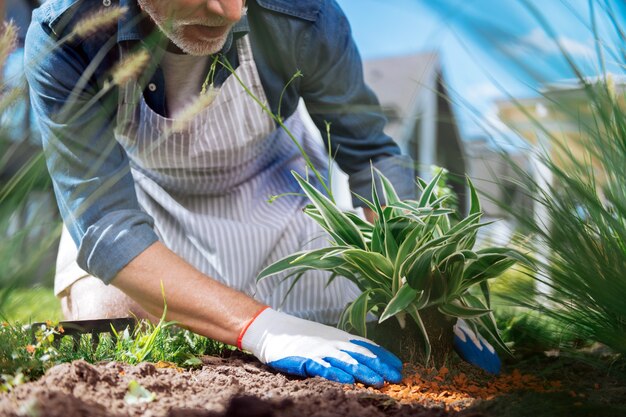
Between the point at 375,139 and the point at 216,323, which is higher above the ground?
the point at 375,139

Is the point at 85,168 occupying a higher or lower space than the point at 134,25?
lower

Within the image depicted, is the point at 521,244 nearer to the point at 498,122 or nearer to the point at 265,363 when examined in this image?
the point at 498,122

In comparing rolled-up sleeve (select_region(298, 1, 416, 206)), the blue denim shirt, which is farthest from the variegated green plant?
rolled-up sleeve (select_region(298, 1, 416, 206))

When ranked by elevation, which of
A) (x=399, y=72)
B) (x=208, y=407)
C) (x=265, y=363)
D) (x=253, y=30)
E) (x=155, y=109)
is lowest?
(x=265, y=363)

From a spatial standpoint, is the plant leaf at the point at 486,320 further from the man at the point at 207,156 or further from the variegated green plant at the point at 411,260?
the man at the point at 207,156

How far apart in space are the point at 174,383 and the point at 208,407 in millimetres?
220

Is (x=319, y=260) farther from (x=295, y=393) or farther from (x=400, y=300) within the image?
(x=295, y=393)

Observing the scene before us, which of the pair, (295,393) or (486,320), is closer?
(295,393)

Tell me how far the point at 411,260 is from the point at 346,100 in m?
0.93

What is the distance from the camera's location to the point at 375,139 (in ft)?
7.91

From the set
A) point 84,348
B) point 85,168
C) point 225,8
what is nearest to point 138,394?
point 84,348

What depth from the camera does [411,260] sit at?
1.54 metres

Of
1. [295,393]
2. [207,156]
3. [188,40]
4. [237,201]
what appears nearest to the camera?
[295,393]

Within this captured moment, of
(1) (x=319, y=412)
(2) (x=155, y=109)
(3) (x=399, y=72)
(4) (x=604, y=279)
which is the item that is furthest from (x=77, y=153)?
(3) (x=399, y=72)
